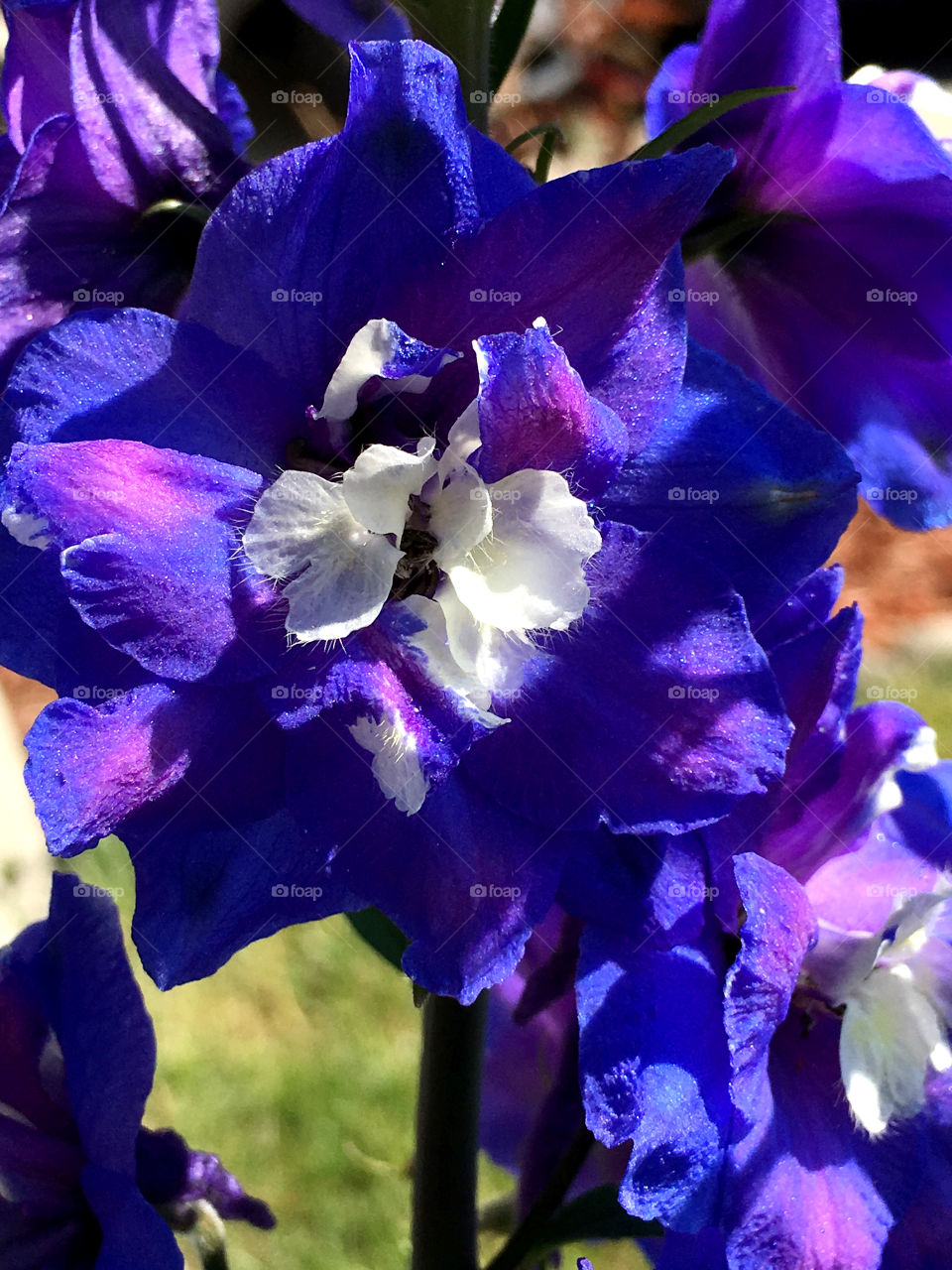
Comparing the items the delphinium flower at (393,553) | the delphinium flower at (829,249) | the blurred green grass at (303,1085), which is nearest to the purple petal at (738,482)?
the delphinium flower at (393,553)

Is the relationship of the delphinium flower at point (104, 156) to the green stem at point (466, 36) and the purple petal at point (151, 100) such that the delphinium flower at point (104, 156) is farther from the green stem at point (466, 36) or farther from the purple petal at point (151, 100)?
the green stem at point (466, 36)

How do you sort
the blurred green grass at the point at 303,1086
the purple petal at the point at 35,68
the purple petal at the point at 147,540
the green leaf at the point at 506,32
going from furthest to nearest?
the blurred green grass at the point at 303,1086 → the green leaf at the point at 506,32 → the purple petal at the point at 35,68 → the purple petal at the point at 147,540

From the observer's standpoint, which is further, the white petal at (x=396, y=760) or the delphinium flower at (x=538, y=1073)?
the delphinium flower at (x=538, y=1073)

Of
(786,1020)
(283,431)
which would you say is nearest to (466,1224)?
(786,1020)

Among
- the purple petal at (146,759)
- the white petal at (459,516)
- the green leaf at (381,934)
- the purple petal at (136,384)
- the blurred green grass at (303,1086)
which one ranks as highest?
the purple petal at (136,384)

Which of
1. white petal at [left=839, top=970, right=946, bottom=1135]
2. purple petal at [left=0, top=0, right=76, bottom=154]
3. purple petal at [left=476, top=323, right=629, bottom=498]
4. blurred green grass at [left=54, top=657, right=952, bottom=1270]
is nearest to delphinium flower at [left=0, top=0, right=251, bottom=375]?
purple petal at [left=0, top=0, right=76, bottom=154]

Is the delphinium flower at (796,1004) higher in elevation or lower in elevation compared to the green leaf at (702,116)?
lower

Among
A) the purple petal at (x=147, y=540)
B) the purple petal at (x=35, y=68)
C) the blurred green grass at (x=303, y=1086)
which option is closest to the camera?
the purple petal at (x=147, y=540)

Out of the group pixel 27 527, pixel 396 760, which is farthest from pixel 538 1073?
pixel 27 527
